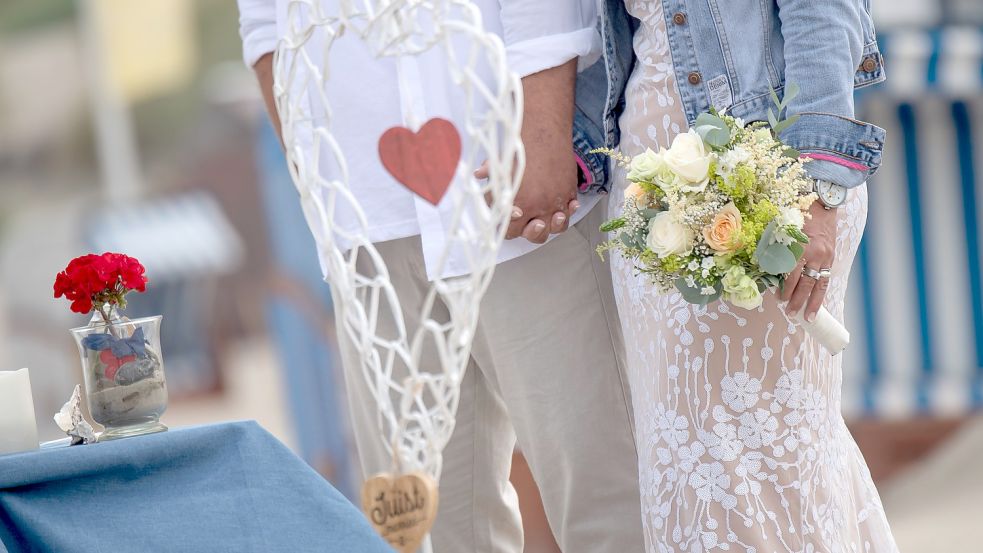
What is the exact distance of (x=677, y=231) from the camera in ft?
5.66

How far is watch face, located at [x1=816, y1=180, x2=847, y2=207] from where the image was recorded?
179cm

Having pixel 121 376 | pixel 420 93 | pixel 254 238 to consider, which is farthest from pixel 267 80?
pixel 254 238

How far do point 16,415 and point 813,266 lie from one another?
1127 mm

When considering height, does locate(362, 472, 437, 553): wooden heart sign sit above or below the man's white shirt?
below

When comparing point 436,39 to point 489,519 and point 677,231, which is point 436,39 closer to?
point 677,231

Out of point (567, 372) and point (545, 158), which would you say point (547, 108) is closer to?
point (545, 158)

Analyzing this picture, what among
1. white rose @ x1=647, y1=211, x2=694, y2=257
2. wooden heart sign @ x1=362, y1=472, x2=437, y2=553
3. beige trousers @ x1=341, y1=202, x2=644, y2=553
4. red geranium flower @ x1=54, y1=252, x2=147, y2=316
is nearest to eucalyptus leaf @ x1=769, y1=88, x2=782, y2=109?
white rose @ x1=647, y1=211, x2=694, y2=257

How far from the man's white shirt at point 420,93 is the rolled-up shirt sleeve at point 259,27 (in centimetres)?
11

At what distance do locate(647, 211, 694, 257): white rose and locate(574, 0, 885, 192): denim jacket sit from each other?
0.21 metres

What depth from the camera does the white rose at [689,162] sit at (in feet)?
5.61

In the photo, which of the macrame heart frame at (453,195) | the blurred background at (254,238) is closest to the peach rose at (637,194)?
the macrame heart frame at (453,195)

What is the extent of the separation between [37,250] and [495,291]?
14645 millimetres

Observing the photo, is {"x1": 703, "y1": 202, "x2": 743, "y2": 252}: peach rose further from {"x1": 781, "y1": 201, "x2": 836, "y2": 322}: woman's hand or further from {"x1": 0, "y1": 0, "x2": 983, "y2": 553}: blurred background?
{"x1": 0, "y1": 0, "x2": 983, "y2": 553}: blurred background

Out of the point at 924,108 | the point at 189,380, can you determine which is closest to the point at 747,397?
the point at 924,108
